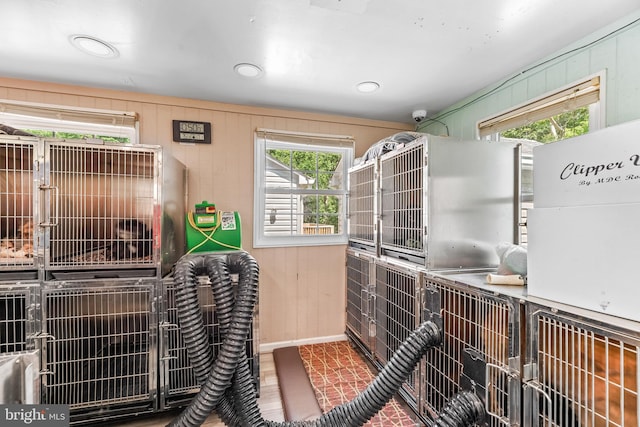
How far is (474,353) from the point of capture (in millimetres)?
1390

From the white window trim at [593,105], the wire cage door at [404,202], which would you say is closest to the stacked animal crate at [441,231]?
the wire cage door at [404,202]

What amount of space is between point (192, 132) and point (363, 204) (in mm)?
1688

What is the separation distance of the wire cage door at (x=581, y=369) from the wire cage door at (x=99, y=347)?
2061 mm

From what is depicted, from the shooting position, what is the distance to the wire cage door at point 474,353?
3.94 feet

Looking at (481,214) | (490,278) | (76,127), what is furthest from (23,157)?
(481,214)

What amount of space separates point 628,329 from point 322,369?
2.04 meters

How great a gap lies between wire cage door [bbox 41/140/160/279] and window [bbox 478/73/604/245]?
2451 mm

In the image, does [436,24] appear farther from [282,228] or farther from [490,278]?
[282,228]

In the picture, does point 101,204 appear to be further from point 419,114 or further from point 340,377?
point 419,114

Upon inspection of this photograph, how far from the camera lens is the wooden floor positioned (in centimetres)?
184

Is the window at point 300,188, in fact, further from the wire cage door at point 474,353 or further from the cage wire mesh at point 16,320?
the cage wire mesh at point 16,320

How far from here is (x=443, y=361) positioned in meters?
1.60

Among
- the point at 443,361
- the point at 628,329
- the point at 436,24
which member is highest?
the point at 436,24

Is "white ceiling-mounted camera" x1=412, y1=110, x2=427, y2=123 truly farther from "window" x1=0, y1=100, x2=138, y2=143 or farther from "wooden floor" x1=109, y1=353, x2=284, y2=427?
"wooden floor" x1=109, y1=353, x2=284, y2=427
